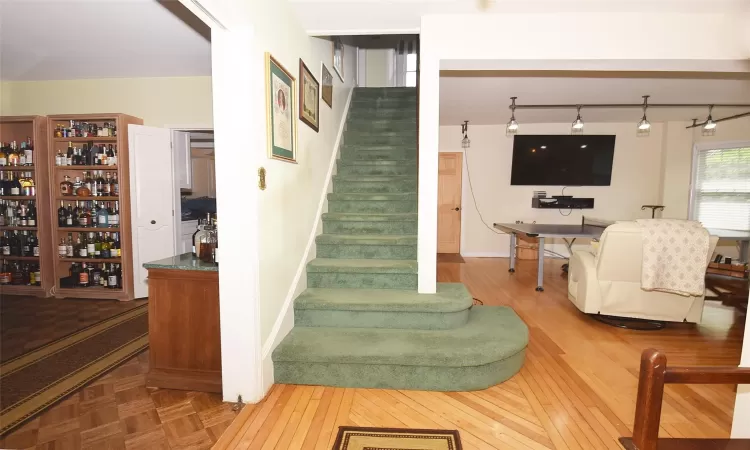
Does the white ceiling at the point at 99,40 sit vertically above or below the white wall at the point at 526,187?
above

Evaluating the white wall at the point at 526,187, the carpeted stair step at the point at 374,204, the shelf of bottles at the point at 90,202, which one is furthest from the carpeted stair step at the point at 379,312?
the white wall at the point at 526,187

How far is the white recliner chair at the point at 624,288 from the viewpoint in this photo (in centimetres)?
302

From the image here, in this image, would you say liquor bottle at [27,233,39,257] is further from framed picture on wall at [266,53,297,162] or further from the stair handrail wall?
the stair handrail wall

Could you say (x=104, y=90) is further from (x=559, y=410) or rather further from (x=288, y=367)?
(x=559, y=410)

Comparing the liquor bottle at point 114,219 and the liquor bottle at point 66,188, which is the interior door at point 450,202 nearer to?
the liquor bottle at point 114,219

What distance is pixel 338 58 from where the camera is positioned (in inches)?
173

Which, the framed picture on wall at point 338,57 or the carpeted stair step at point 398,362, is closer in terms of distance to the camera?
the carpeted stair step at point 398,362

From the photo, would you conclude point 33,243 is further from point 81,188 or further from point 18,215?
point 81,188

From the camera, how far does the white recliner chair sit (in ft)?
9.89

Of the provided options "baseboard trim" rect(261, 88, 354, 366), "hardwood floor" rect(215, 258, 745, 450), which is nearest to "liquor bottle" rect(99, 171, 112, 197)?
"baseboard trim" rect(261, 88, 354, 366)

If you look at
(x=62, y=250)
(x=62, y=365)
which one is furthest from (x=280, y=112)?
(x=62, y=250)

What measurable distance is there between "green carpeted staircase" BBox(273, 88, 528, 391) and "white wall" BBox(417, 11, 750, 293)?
2.66 feet

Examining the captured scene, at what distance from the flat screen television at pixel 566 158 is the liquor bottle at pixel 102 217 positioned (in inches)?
242

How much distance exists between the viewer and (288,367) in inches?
86.7
